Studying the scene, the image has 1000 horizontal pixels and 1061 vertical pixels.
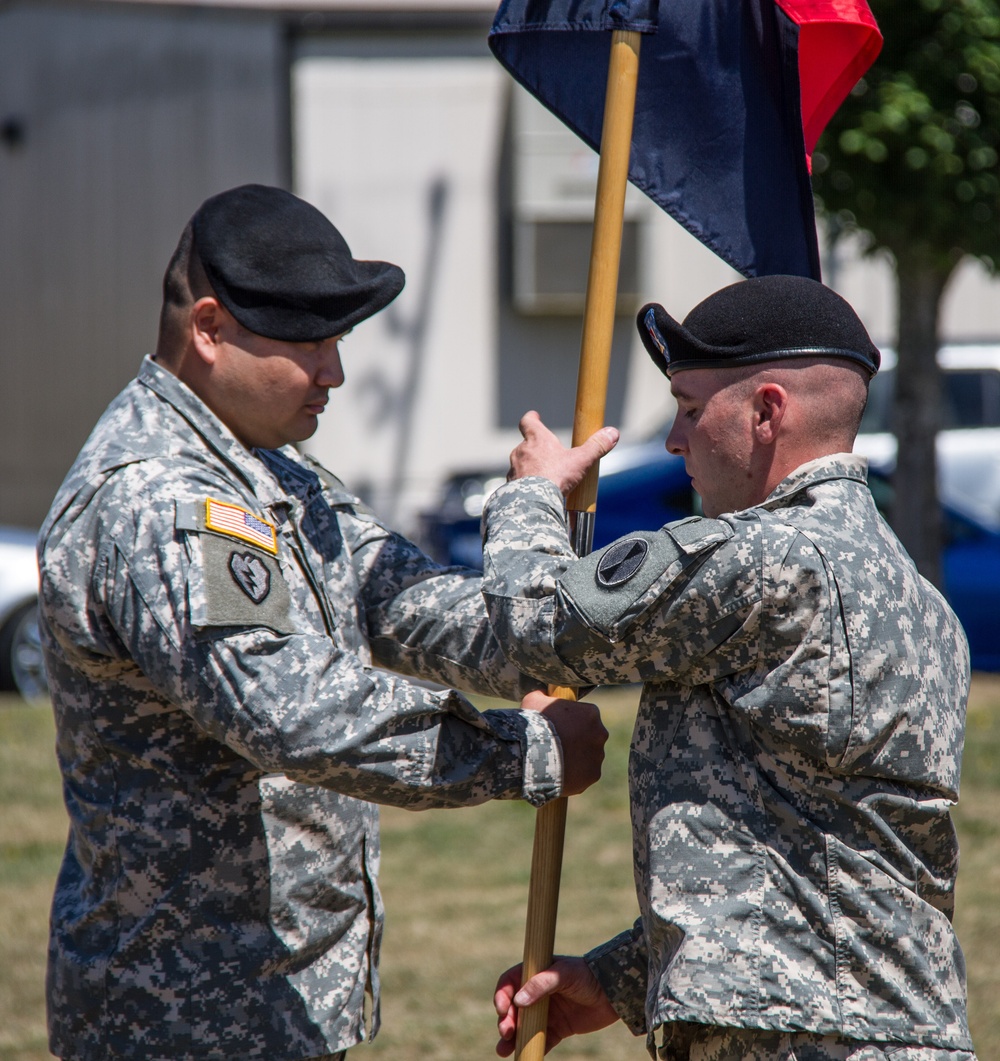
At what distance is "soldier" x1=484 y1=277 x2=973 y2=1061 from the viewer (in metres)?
2.19

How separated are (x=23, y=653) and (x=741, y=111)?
7135mm

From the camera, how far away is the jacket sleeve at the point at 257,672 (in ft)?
7.52

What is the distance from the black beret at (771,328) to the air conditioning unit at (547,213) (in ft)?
39.6

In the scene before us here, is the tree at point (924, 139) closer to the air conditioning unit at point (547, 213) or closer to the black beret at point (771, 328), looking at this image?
the black beret at point (771, 328)

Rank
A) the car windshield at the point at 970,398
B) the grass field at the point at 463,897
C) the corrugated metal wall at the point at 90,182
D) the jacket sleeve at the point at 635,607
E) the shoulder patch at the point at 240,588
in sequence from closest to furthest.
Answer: the jacket sleeve at the point at 635,607
the shoulder patch at the point at 240,588
the grass field at the point at 463,897
the car windshield at the point at 970,398
the corrugated metal wall at the point at 90,182

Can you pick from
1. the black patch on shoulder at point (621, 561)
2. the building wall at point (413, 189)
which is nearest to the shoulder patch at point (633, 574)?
the black patch on shoulder at point (621, 561)

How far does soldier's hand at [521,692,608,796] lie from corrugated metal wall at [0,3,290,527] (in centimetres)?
1274

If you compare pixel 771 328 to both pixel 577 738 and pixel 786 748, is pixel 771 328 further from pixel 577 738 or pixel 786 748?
pixel 577 738

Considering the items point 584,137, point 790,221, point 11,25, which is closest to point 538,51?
point 584,137

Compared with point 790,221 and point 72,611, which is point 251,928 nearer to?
point 72,611

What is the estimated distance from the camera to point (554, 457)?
2.63 m

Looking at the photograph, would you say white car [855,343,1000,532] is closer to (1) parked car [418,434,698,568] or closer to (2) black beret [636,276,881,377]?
(1) parked car [418,434,698,568]

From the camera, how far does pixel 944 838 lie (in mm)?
2309

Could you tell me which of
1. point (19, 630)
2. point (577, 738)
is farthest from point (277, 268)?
point (19, 630)
